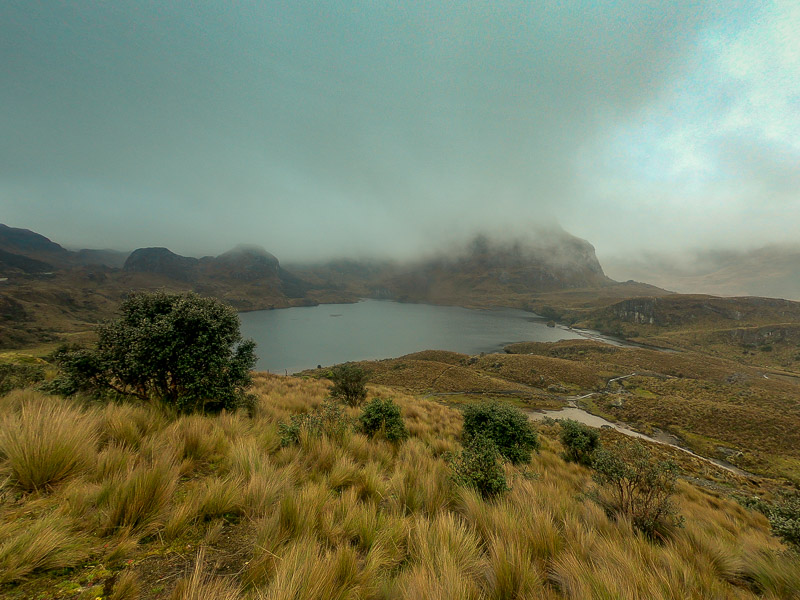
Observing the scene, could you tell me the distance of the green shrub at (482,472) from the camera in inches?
180

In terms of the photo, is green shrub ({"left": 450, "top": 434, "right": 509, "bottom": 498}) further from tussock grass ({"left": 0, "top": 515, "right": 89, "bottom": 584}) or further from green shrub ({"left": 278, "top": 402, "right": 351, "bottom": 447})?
tussock grass ({"left": 0, "top": 515, "right": 89, "bottom": 584})

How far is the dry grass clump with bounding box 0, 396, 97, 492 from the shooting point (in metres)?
2.75

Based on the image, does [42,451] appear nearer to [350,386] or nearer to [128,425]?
[128,425]

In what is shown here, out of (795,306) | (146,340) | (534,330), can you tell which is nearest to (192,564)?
(146,340)

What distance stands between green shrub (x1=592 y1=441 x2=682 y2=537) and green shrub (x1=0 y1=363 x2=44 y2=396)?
570 inches

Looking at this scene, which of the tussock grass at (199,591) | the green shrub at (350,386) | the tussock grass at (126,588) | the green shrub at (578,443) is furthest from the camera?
the green shrub at (350,386)

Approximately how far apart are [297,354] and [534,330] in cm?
10643

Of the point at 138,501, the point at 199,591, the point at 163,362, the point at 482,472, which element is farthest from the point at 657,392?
the point at 138,501

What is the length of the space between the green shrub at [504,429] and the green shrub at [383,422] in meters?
3.92

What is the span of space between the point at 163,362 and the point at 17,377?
247 inches

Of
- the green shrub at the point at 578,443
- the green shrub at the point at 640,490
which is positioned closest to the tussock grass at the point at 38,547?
the green shrub at the point at 640,490

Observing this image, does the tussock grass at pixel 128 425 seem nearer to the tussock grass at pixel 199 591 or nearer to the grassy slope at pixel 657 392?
the tussock grass at pixel 199 591

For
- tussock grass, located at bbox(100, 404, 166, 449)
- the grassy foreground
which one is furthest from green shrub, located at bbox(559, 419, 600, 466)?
tussock grass, located at bbox(100, 404, 166, 449)

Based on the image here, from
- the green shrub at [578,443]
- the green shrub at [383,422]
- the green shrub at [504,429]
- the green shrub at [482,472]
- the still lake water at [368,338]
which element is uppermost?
the green shrub at [482,472]
